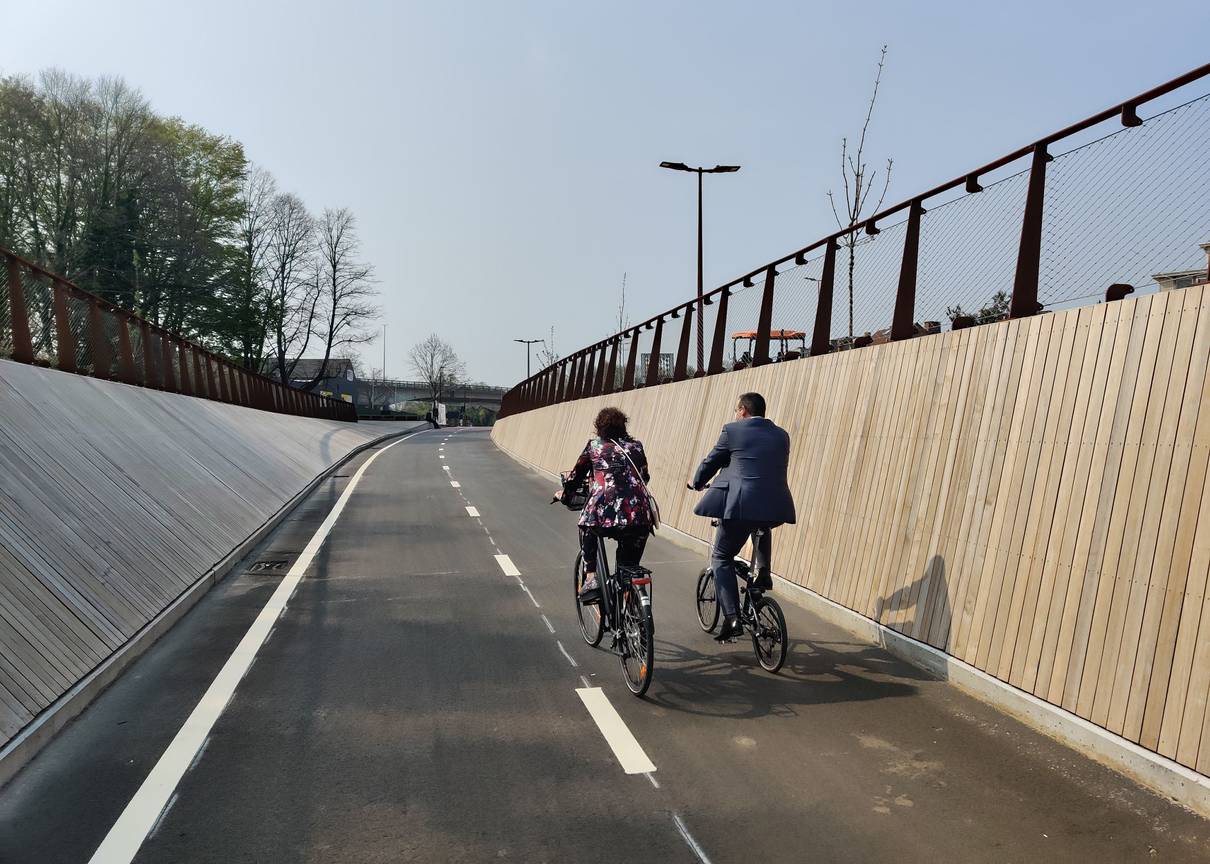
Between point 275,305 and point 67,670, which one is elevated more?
point 275,305

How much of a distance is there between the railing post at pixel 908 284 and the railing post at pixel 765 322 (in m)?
3.85

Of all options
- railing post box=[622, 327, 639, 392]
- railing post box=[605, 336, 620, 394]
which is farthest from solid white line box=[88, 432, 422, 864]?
railing post box=[605, 336, 620, 394]

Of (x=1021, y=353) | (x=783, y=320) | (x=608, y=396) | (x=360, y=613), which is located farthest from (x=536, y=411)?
(x=1021, y=353)

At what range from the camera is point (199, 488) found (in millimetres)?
11742

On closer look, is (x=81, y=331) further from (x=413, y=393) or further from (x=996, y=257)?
(x=413, y=393)

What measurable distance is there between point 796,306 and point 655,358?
7361 millimetres

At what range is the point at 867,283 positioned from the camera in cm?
1007

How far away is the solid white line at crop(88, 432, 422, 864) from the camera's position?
3831 millimetres

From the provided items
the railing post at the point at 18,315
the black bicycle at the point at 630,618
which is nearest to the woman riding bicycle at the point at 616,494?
the black bicycle at the point at 630,618

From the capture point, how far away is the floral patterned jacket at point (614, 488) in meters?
6.52

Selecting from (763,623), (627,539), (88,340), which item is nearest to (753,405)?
(627,539)

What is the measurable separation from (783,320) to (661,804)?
9.16 m

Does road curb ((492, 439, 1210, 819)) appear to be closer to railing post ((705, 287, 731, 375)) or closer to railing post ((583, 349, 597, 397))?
railing post ((705, 287, 731, 375))

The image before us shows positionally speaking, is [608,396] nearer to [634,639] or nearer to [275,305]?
[634,639]
